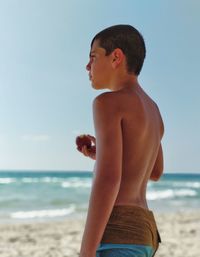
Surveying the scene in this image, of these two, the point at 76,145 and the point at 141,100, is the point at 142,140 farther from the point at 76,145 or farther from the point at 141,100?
the point at 76,145

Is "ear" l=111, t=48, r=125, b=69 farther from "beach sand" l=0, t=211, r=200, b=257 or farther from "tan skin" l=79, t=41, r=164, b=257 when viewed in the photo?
"beach sand" l=0, t=211, r=200, b=257

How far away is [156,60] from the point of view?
507 inches

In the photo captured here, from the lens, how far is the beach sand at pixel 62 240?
5.29 meters

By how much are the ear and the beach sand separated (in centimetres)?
397

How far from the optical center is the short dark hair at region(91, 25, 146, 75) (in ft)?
4.06

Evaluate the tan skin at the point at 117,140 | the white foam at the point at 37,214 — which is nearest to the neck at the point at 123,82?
the tan skin at the point at 117,140

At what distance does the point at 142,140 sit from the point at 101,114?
113mm

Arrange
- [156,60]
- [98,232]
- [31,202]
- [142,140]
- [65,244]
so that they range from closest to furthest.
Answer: [98,232] → [142,140] → [65,244] → [156,60] → [31,202]

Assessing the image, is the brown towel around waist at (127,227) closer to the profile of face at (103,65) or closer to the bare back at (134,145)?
the bare back at (134,145)

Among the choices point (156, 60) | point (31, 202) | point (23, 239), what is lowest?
point (31, 202)

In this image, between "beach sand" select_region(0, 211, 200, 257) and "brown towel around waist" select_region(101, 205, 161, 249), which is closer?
"brown towel around waist" select_region(101, 205, 161, 249)

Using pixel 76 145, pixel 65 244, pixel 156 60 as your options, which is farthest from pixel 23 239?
pixel 156 60

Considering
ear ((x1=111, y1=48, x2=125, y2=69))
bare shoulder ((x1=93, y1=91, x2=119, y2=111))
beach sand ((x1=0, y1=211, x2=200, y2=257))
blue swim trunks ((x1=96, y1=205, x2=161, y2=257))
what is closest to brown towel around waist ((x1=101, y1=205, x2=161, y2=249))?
blue swim trunks ((x1=96, y1=205, x2=161, y2=257))

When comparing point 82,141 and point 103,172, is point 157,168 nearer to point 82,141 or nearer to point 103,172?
point 82,141
